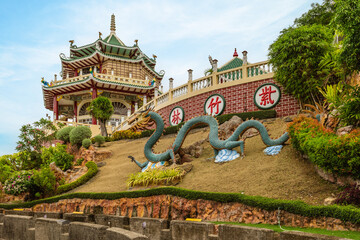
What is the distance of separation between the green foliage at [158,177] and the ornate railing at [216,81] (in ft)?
12.9

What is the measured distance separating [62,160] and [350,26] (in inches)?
654

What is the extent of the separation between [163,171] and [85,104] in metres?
26.3

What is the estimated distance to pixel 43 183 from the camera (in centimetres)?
1428

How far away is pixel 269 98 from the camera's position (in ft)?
53.8

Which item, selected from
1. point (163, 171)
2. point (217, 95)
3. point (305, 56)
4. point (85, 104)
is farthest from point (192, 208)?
point (85, 104)

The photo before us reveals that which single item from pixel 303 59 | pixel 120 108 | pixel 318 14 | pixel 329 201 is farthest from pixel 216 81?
pixel 120 108

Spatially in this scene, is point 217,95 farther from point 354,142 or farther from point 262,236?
point 262,236

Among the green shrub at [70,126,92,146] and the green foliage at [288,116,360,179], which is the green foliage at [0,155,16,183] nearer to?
the green shrub at [70,126,92,146]

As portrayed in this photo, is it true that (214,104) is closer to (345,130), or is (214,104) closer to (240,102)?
(240,102)

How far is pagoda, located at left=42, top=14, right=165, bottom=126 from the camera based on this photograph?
32594 millimetres

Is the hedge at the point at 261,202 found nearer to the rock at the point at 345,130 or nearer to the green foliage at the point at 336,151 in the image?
the green foliage at the point at 336,151

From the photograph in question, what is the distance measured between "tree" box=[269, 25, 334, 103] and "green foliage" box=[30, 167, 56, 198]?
12239 mm

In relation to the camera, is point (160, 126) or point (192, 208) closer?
point (192, 208)

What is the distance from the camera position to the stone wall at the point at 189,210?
20.2 ft
